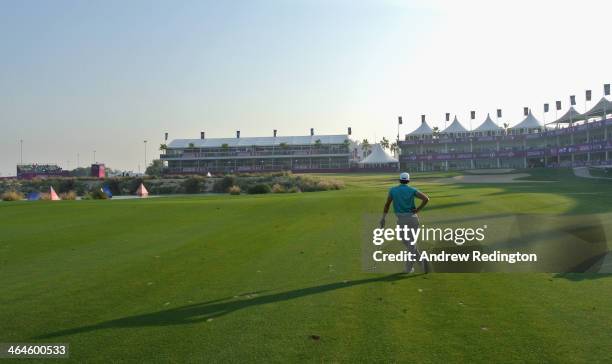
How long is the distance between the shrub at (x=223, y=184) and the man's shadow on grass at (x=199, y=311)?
60493 mm

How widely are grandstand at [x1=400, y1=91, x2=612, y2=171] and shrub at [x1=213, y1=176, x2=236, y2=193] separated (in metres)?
55.4

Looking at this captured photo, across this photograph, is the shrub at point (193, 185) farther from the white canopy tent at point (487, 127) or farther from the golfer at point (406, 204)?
the white canopy tent at point (487, 127)

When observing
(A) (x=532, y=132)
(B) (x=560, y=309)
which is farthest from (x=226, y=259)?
(A) (x=532, y=132)

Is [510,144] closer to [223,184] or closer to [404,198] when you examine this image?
[223,184]

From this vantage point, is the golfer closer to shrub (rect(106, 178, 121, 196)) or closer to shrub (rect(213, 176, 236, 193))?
shrub (rect(213, 176, 236, 193))

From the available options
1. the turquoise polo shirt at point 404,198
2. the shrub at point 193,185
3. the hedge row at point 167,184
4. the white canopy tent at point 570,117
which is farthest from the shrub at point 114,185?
the white canopy tent at point 570,117

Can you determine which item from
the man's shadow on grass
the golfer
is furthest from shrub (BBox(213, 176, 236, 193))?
the man's shadow on grass

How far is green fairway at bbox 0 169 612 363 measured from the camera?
21.7ft

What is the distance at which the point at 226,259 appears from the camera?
42.6 ft

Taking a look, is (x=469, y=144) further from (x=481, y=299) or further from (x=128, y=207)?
(x=481, y=299)

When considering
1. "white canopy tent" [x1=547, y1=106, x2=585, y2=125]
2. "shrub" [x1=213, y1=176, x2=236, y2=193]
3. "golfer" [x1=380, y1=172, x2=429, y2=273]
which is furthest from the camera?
"white canopy tent" [x1=547, y1=106, x2=585, y2=125]

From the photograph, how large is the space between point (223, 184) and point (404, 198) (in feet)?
201

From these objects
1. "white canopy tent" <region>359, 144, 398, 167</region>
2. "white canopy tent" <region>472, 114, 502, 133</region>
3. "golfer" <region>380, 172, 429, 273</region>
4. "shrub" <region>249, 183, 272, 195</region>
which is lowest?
"shrub" <region>249, 183, 272, 195</region>

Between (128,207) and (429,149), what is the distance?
105 meters
